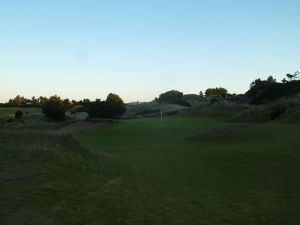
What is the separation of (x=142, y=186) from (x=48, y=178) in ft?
13.2

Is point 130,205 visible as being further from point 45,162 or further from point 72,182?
point 45,162

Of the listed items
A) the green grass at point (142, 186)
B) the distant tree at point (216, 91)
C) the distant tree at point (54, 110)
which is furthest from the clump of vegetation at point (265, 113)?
the distant tree at point (216, 91)

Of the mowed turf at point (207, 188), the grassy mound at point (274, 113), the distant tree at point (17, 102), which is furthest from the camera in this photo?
the distant tree at point (17, 102)

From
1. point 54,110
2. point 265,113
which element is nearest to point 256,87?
point 54,110

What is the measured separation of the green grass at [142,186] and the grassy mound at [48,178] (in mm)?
28

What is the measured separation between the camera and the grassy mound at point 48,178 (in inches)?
565

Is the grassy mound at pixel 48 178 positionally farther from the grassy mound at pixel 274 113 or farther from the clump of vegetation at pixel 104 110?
the clump of vegetation at pixel 104 110

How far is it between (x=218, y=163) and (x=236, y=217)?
530 inches

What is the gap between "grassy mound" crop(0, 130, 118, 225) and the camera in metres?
14.4

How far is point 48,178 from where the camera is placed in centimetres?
1848

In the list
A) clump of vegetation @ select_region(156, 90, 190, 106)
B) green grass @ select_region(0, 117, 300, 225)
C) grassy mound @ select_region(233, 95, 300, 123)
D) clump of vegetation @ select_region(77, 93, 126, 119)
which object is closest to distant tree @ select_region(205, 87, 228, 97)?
clump of vegetation @ select_region(156, 90, 190, 106)

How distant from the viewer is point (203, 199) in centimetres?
1800

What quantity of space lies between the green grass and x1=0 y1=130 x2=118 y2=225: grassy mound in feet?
0.09

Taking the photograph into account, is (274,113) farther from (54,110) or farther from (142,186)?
(142,186)
